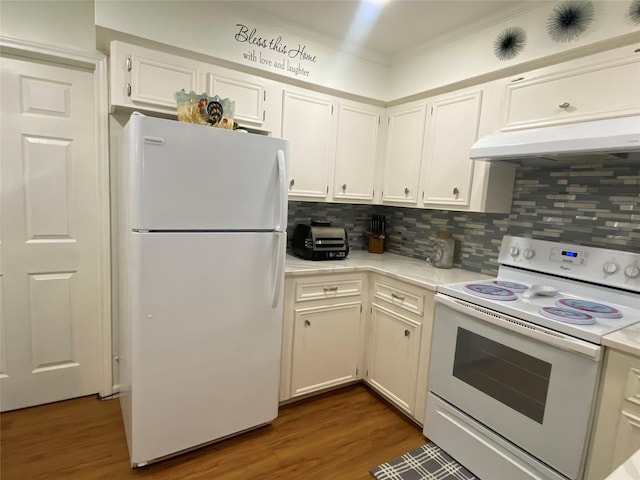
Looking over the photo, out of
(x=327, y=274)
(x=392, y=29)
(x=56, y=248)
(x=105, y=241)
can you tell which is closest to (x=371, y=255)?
(x=327, y=274)

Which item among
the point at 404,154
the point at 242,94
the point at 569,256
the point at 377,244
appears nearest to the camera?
the point at 569,256

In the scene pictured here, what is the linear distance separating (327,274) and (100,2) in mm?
1793

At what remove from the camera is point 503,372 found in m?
1.54

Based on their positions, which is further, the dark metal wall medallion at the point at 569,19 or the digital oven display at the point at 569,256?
the digital oven display at the point at 569,256

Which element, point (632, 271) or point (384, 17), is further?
point (384, 17)

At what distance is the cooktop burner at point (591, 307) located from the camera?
4.71ft

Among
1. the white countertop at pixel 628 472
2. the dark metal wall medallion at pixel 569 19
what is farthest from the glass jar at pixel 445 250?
the white countertop at pixel 628 472

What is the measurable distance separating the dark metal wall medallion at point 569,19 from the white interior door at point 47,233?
2484 millimetres

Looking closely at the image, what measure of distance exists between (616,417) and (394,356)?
1.11 m

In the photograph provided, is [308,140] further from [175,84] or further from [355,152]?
[175,84]

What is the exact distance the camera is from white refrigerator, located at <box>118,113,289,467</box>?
4.86 ft

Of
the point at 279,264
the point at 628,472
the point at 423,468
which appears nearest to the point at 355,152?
the point at 279,264

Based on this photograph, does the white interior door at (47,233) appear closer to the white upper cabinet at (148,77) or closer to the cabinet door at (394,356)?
the white upper cabinet at (148,77)

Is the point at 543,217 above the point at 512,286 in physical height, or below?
above
